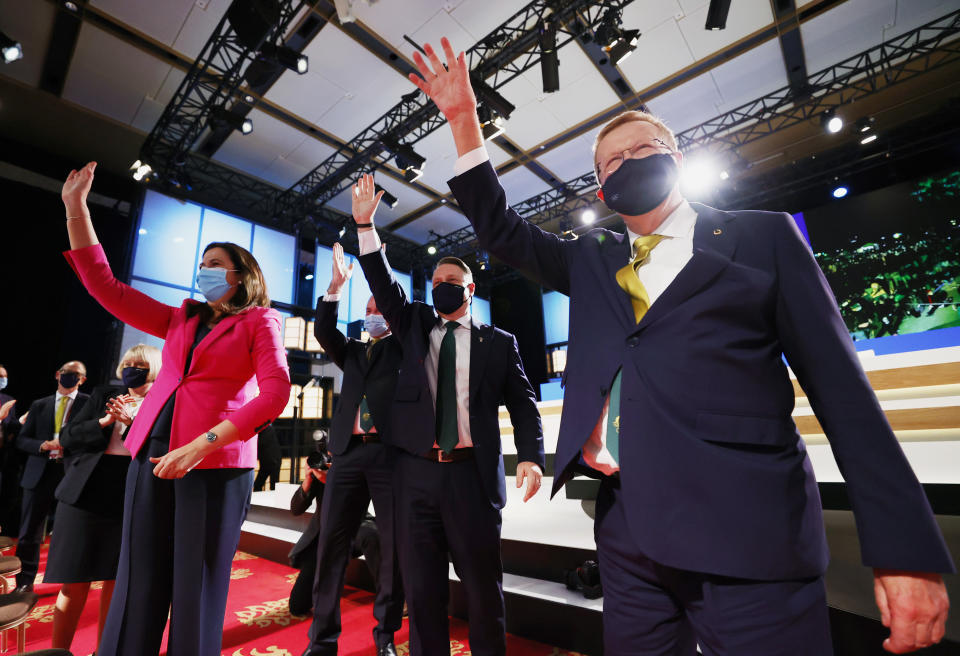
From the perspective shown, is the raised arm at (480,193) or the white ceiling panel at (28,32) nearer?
the raised arm at (480,193)

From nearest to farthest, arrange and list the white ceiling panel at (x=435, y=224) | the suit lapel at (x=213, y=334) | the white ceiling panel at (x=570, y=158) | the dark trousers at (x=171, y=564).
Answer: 1. the dark trousers at (x=171, y=564)
2. the suit lapel at (x=213, y=334)
3. the white ceiling panel at (x=570, y=158)
4. the white ceiling panel at (x=435, y=224)

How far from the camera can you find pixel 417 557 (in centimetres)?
156

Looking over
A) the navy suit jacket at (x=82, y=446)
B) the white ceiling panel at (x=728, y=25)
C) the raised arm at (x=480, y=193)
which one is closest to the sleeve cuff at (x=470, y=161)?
the raised arm at (x=480, y=193)

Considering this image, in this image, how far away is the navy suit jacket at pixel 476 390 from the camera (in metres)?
1.67

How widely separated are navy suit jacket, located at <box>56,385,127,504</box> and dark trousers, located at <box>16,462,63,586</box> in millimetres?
1770

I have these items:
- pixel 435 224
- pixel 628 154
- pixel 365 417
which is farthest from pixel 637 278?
pixel 435 224

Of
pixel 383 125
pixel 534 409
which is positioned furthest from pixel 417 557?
pixel 383 125

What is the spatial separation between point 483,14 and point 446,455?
5.24m

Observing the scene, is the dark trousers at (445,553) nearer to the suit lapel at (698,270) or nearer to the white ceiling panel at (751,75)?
the suit lapel at (698,270)

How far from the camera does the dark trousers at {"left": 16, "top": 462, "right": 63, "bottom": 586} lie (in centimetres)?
320

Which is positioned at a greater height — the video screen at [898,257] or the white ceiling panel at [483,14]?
the white ceiling panel at [483,14]

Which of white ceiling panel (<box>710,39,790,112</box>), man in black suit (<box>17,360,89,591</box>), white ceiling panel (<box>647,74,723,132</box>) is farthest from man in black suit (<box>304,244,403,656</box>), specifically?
white ceiling panel (<box>710,39,790,112</box>)

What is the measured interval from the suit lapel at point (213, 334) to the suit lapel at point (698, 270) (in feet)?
3.83

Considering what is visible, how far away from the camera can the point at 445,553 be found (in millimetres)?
1626
